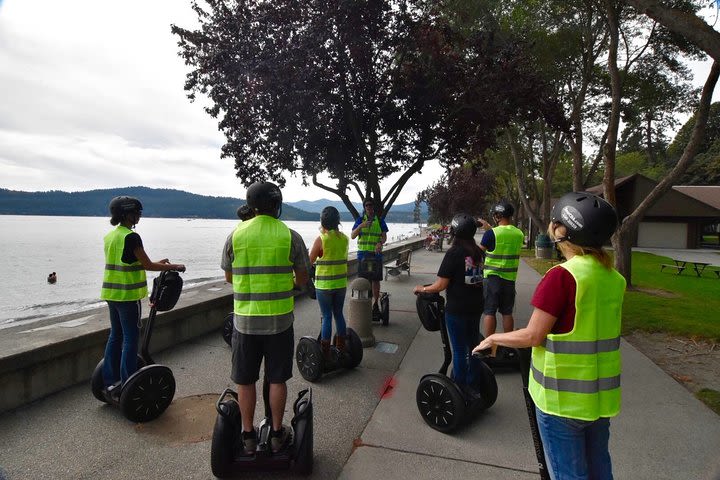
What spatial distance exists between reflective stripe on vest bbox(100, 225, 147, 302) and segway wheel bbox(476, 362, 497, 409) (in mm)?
3337

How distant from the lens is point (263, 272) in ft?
9.45

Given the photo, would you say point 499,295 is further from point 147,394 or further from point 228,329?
point 147,394

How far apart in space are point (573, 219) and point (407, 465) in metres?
2.26

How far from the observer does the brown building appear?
32.3m

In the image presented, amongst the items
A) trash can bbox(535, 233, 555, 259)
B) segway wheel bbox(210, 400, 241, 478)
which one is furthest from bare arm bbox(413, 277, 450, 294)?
trash can bbox(535, 233, 555, 259)

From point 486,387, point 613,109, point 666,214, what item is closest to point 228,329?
point 486,387

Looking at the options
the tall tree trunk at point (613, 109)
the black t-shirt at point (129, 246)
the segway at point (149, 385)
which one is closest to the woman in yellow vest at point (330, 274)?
the segway at point (149, 385)

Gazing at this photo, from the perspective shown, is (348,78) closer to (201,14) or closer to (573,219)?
(201,14)

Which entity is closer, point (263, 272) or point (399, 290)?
point (263, 272)

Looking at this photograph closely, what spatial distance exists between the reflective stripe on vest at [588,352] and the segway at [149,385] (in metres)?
3.25

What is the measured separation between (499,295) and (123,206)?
4.50m

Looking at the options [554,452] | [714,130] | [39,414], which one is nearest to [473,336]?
[554,452]

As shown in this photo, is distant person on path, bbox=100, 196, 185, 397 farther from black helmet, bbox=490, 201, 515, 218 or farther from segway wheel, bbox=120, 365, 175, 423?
black helmet, bbox=490, 201, 515, 218

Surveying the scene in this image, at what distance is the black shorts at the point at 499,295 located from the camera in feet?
17.6
